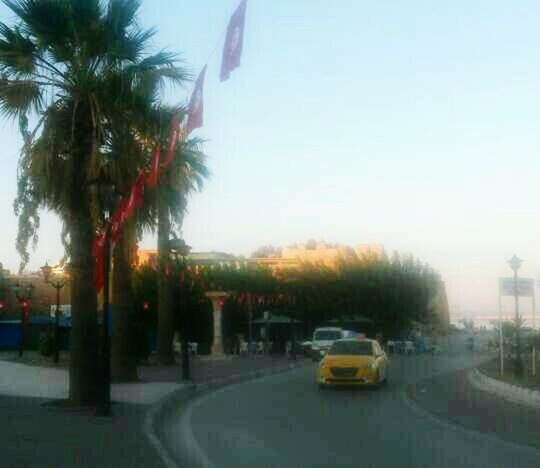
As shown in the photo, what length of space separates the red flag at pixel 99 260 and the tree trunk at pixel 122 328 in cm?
712

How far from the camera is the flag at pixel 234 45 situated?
1399 centimetres

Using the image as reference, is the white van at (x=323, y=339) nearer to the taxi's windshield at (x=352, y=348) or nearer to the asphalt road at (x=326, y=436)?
the taxi's windshield at (x=352, y=348)

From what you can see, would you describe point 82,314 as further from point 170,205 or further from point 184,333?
point 184,333

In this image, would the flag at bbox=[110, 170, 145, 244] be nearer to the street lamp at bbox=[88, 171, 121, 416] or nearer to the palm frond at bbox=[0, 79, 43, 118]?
the street lamp at bbox=[88, 171, 121, 416]

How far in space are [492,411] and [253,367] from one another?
19612 mm

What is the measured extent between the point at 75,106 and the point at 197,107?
10.4ft

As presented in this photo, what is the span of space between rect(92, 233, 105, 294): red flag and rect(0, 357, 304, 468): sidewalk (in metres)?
2.60

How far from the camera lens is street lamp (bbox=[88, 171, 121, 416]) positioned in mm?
17250

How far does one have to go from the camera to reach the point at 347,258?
70438 mm

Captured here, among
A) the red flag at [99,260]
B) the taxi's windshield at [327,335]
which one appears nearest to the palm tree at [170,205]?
the red flag at [99,260]

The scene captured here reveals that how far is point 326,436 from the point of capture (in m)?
14.9

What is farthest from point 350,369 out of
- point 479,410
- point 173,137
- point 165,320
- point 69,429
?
point 165,320

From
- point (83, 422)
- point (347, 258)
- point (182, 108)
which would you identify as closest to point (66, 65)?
point (182, 108)

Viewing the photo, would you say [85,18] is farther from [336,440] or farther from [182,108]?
[336,440]
